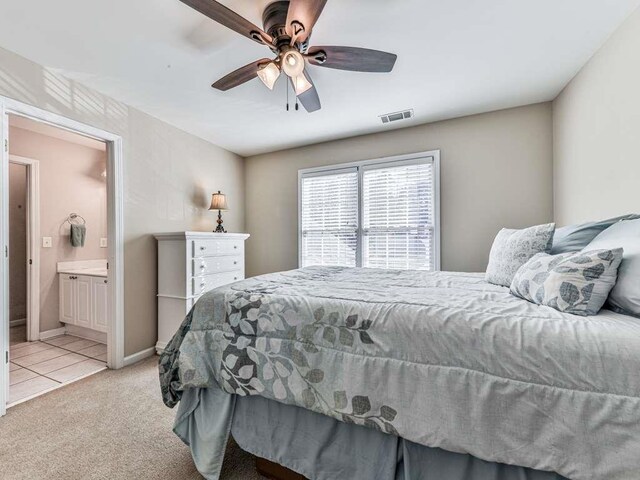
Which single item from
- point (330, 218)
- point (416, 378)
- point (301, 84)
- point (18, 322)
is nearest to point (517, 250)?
point (416, 378)

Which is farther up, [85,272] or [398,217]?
[398,217]

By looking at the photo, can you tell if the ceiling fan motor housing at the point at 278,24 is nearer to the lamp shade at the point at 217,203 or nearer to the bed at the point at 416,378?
the bed at the point at 416,378

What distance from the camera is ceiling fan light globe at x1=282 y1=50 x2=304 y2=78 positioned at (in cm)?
165

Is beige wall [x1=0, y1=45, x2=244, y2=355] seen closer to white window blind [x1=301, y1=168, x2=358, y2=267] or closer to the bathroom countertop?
the bathroom countertop

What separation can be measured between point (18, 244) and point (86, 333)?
1538mm

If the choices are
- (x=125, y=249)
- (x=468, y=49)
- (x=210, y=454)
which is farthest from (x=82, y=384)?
(x=468, y=49)

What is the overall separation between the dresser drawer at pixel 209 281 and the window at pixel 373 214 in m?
1.03

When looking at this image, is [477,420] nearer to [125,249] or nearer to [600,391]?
[600,391]

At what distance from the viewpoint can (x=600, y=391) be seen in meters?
0.82

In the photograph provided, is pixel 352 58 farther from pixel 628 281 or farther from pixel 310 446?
pixel 310 446

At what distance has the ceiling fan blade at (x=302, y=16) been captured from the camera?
4.49 feet

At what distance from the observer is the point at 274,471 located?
1.40m

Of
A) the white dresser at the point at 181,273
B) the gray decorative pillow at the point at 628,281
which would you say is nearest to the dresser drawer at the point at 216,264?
the white dresser at the point at 181,273

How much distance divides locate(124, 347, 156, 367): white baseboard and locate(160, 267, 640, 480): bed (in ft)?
5.69
